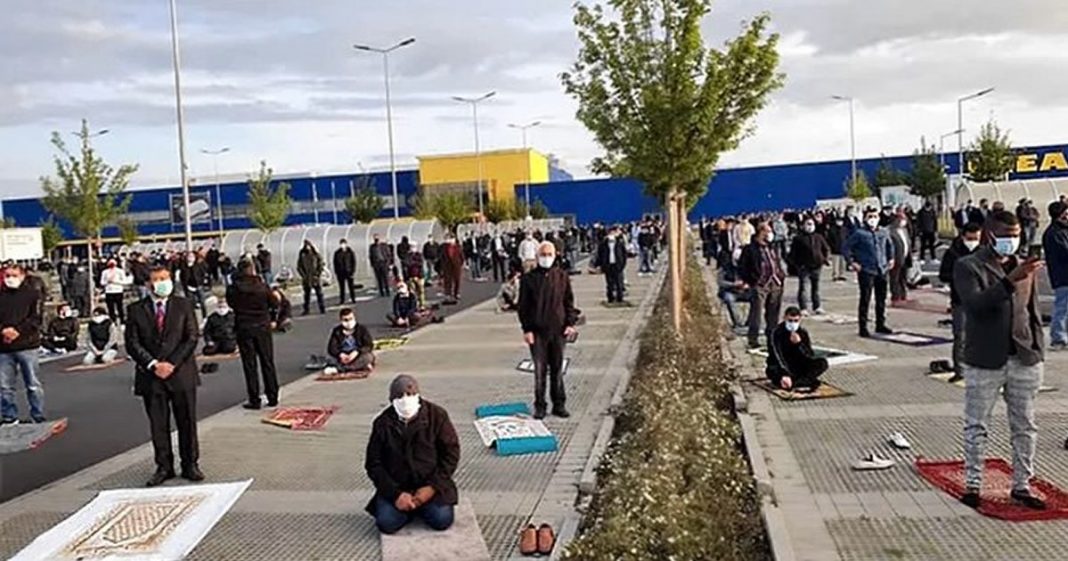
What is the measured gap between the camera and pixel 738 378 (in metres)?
12.8

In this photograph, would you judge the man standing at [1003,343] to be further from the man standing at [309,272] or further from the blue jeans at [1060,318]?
the man standing at [309,272]

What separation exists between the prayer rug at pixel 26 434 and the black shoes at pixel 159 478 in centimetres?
259

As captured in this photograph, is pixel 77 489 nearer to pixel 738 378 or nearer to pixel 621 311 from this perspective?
pixel 738 378

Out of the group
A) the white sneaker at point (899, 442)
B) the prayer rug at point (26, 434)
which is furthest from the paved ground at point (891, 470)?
the prayer rug at point (26, 434)

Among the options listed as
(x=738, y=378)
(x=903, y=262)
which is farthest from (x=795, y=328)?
(x=903, y=262)

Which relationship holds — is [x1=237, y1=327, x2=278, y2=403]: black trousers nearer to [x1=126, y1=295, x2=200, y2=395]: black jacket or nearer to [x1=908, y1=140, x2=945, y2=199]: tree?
[x1=126, y1=295, x2=200, y2=395]: black jacket

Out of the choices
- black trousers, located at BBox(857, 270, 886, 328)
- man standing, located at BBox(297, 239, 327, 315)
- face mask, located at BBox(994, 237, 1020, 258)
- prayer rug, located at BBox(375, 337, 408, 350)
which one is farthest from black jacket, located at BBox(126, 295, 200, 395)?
man standing, located at BBox(297, 239, 327, 315)

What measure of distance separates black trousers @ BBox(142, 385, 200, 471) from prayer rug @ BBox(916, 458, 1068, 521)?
585 cm

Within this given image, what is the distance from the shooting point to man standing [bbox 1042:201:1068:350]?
14.1 m

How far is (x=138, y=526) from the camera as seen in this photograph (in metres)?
7.33

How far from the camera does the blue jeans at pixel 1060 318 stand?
14094 millimetres

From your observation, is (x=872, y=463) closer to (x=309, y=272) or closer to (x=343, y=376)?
(x=343, y=376)

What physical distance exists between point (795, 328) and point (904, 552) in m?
5.58

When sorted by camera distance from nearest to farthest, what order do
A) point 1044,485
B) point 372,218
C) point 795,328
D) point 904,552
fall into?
point 904,552 < point 1044,485 < point 795,328 < point 372,218
